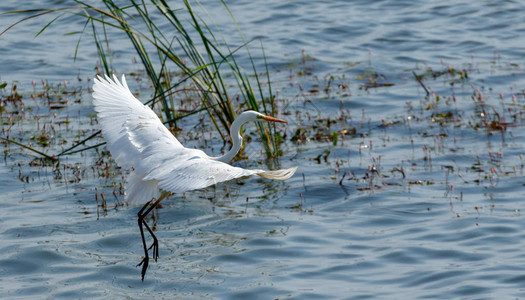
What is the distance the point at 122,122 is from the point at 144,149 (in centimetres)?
37

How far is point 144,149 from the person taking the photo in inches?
239

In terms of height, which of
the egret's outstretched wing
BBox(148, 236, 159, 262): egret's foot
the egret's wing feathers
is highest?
the egret's outstretched wing

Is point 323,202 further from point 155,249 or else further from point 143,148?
point 143,148

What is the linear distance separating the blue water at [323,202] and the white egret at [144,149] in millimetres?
608

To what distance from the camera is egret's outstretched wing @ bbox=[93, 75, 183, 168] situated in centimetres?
616

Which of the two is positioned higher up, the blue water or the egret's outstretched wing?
the egret's outstretched wing

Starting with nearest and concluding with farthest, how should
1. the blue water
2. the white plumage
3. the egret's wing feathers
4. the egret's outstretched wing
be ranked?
the egret's wing feathers
the white plumage
the blue water
the egret's outstretched wing

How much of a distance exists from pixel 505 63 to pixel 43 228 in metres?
7.55

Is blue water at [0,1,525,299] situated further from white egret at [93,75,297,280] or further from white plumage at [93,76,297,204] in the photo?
white plumage at [93,76,297,204]

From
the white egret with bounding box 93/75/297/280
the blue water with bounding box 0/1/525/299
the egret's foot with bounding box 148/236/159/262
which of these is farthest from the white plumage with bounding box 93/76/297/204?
the blue water with bounding box 0/1/525/299

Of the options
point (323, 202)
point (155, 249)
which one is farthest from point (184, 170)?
point (323, 202)

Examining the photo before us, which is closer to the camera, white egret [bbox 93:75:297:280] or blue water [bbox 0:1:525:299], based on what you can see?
white egret [bbox 93:75:297:280]

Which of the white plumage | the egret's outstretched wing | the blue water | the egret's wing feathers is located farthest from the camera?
the egret's outstretched wing

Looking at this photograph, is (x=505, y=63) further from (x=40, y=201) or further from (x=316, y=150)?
(x=40, y=201)
